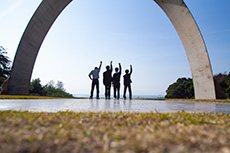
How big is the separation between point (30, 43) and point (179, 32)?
12149mm

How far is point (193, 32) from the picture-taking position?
1346 cm

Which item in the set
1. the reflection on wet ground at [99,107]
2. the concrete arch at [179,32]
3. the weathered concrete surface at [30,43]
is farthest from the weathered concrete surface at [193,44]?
the weathered concrete surface at [30,43]

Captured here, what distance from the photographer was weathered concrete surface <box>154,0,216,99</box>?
13086 millimetres

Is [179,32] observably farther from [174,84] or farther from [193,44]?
[174,84]

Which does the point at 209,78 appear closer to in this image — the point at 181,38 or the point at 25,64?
the point at 181,38

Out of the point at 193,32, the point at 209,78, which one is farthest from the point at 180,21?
the point at 209,78

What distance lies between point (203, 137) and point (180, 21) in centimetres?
1387

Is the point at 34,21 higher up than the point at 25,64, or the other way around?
the point at 34,21

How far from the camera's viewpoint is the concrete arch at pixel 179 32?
12.5m

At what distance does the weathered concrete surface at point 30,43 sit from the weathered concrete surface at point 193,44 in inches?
340

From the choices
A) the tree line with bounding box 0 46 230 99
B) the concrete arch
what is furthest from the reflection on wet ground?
the tree line with bounding box 0 46 230 99

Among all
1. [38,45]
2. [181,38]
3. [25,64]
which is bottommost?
[25,64]

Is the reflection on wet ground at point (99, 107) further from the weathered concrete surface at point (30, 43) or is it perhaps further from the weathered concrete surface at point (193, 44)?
the weathered concrete surface at point (193, 44)

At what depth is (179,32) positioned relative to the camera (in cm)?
1437
